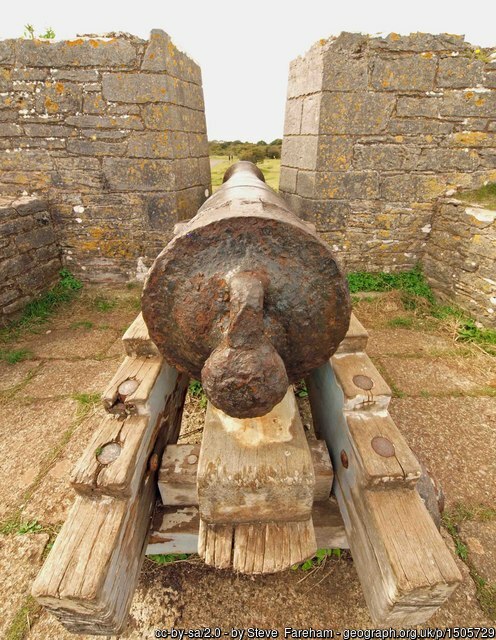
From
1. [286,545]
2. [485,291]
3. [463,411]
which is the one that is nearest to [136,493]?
[286,545]

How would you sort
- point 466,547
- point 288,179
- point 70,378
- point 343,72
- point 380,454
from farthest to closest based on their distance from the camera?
point 288,179 < point 343,72 < point 70,378 < point 466,547 < point 380,454

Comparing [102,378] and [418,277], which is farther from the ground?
[418,277]

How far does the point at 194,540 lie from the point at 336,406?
95cm

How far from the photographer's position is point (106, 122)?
158 inches

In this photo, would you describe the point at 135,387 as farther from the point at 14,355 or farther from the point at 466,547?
the point at 14,355

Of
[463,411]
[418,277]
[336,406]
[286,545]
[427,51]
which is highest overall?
[427,51]

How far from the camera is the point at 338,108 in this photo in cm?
401

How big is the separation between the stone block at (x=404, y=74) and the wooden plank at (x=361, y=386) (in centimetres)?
375

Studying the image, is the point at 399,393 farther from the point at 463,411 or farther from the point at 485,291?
the point at 485,291

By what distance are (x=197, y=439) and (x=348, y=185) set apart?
11.7 feet

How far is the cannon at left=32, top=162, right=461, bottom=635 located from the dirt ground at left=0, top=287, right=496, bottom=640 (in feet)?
1.66

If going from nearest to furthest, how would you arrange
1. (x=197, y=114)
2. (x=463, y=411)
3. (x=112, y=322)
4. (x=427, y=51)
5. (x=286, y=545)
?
(x=286, y=545) < (x=463, y=411) < (x=427, y=51) < (x=112, y=322) < (x=197, y=114)

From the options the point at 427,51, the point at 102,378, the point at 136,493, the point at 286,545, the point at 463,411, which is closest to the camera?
the point at 286,545

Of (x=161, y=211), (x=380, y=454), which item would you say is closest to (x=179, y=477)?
(x=380, y=454)
